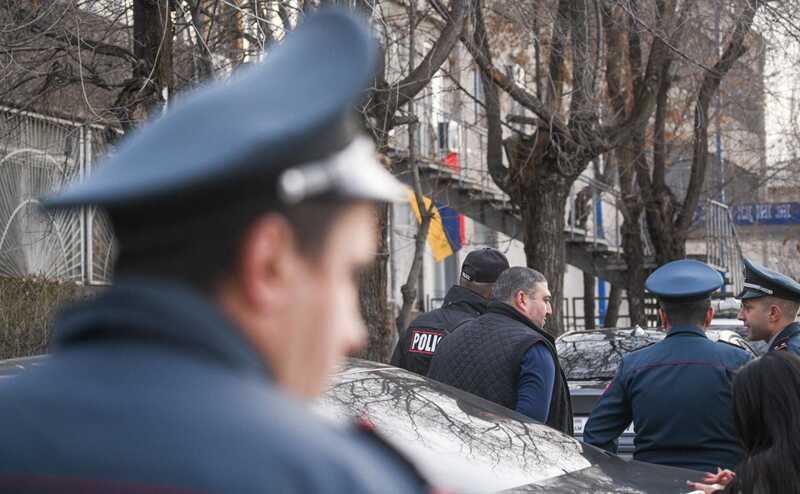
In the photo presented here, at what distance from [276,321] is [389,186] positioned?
21 centimetres

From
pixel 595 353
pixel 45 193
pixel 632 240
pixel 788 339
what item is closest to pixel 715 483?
pixel 788 339

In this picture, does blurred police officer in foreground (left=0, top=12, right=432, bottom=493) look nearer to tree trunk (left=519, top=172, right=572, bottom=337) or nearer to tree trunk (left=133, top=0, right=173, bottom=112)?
tree trunk (left=133, top=0, right=173, bottom=112)

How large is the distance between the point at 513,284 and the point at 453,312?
98 cm

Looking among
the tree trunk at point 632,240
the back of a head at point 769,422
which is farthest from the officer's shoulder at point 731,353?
the tree trunk at point 632,240

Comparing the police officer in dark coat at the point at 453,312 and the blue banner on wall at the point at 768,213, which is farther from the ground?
the blue banner on wall at the point at 768,213

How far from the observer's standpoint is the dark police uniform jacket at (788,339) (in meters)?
6.08

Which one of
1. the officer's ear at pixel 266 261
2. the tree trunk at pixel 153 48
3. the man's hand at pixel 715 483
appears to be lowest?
the man's hand at pixel 715 483

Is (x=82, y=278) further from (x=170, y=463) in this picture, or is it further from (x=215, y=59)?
(x=170, y=463)

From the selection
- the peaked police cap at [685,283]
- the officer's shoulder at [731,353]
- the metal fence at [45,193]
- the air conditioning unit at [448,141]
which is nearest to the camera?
the officer's shoulder at [731,353]

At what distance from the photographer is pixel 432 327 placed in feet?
23.0

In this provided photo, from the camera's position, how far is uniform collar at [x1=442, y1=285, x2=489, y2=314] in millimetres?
7188

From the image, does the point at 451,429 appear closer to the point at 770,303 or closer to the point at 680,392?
the point at 680,392

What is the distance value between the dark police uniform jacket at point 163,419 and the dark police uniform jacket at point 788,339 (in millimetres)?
5099

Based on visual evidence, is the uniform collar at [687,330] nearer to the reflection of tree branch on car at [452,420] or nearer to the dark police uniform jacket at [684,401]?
the dark police uniform jacket at [684,401]
